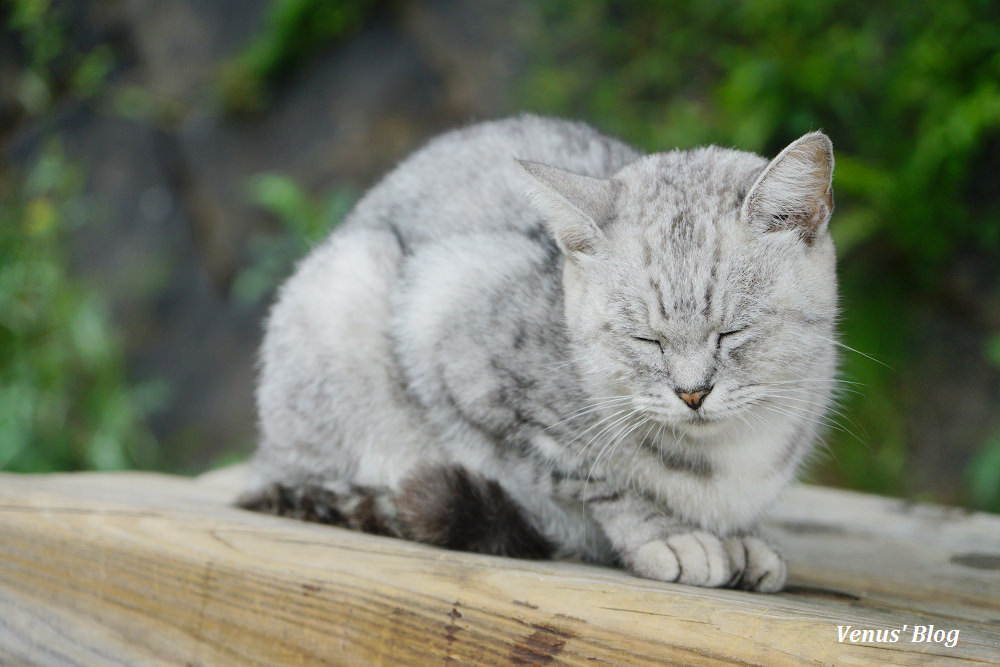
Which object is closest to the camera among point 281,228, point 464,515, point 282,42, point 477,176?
point 464,515

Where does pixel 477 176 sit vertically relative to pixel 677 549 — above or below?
above

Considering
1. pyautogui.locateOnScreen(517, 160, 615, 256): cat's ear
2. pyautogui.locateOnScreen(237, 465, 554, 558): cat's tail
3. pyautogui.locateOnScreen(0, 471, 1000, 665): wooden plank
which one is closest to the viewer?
pyautogui.locateOnScreen(0, 471, 1000, 665): wooden plank

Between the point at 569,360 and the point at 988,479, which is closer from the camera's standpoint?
the point at 569,360

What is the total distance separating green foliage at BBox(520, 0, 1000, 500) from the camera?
394 centimetres

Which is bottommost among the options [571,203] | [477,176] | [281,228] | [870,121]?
[571,203]

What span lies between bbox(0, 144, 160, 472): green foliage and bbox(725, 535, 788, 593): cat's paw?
3.61 meters

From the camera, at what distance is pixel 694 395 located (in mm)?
1734

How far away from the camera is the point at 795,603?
1700mm

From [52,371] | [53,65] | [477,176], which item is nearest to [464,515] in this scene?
[477,176]

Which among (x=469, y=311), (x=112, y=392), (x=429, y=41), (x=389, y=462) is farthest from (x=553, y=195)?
(x=429, y=41)

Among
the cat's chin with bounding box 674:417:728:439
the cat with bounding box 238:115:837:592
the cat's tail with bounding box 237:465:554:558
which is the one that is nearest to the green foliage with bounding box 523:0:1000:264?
the cat with bounding box 238:115:837:592

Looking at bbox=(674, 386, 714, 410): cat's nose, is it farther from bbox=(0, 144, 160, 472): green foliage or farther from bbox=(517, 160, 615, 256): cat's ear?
bbox=(0, 144, 160, 472): green foliage

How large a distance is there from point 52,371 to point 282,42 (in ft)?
7.80

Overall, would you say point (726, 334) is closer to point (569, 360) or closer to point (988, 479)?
point (569, 360)
